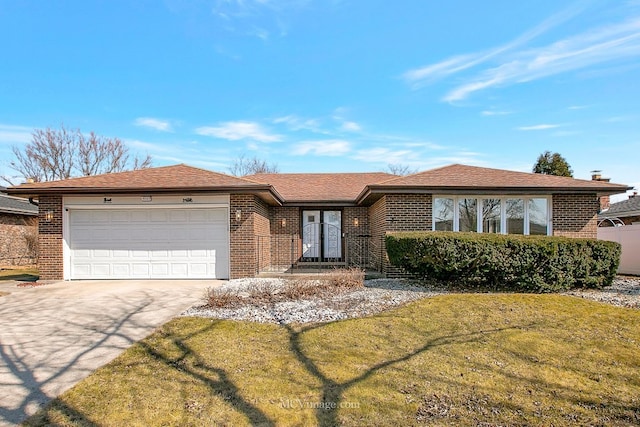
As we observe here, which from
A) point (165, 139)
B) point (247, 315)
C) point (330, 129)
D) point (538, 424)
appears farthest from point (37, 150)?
point (538, 424)

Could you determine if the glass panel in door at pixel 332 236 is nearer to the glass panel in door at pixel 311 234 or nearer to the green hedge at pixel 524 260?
the glass panel in door at pixel 311 234

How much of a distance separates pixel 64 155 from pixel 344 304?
33414 millimetres

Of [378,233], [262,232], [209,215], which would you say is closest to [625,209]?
[378,233]

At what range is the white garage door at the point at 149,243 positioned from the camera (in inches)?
460

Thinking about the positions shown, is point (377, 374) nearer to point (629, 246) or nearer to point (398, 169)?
point (629, 246)

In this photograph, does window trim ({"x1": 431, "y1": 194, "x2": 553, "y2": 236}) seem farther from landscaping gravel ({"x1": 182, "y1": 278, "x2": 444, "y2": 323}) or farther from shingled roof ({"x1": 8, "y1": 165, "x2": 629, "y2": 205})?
landscaping gravel ({"x1": 182, "y1": 278, "x2": 444, "y2": 323})

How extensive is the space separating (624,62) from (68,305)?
1542cm

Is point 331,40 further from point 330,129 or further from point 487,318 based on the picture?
point 330,129

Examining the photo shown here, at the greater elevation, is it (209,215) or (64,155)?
(64,155)

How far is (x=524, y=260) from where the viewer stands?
8.66 m

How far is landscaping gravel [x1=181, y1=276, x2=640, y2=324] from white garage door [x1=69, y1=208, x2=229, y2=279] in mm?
2638

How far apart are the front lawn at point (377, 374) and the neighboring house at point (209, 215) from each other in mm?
5352

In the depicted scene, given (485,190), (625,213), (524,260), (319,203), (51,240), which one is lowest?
(524,260)

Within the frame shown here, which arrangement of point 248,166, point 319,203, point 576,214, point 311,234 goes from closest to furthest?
point 576,214 → point 319,203 → point 311,234 → point 248,166
